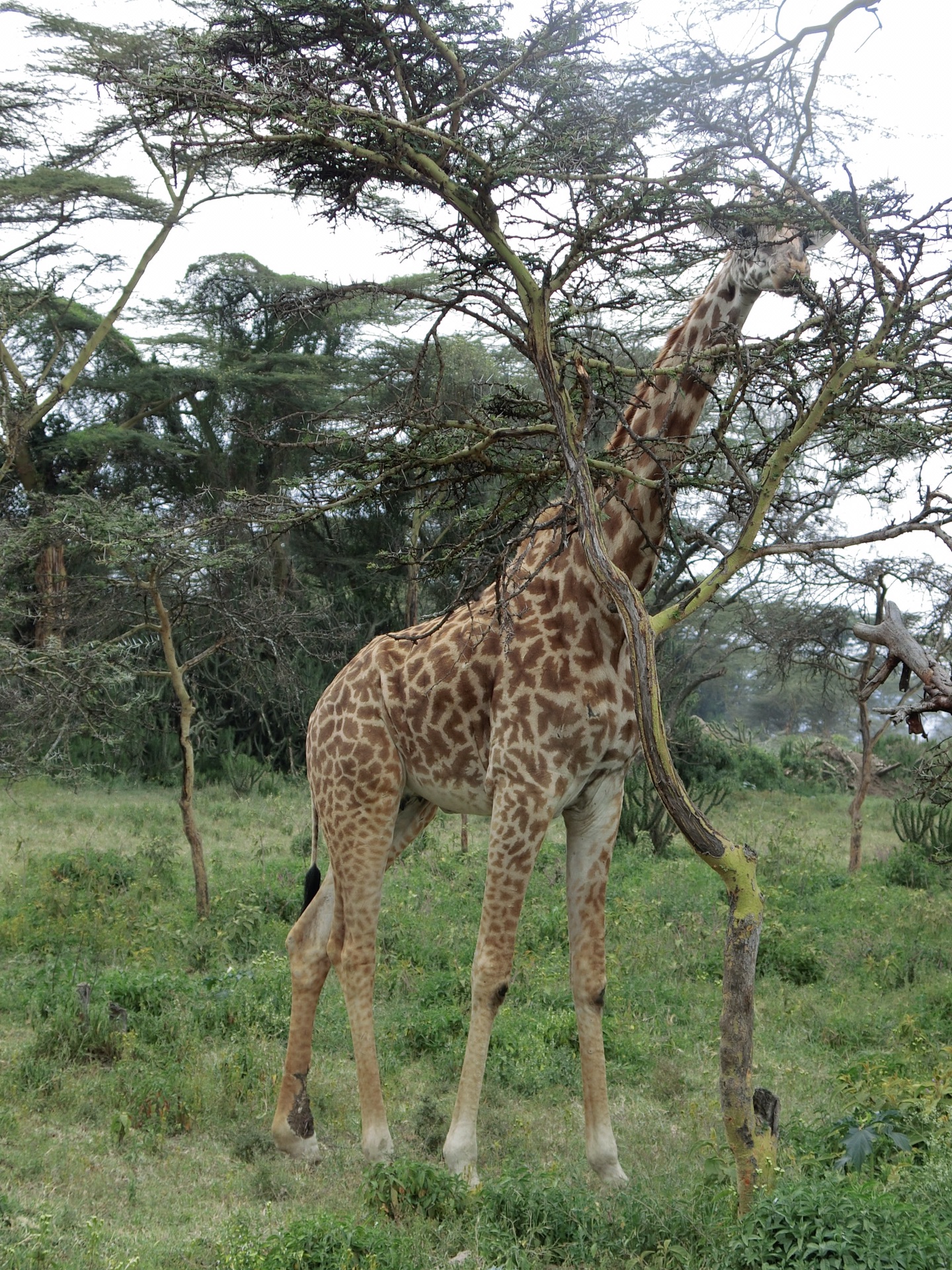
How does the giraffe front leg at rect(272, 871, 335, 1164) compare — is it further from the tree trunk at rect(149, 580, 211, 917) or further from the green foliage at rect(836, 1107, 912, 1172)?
the tree trunk at rect(149, 580, 211, 917)

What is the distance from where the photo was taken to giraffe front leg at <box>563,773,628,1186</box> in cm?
493

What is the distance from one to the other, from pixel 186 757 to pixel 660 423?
569cm

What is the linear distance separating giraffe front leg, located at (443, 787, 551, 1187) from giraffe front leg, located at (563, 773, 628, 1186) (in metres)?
0.28

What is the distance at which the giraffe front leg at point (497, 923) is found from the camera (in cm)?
491

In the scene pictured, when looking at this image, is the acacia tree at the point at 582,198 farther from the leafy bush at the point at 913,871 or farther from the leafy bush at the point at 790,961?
the leafy bush at the point at 913,871

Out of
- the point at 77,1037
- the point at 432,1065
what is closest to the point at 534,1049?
the point at 432,1065

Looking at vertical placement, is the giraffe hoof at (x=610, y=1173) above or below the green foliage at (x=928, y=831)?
below

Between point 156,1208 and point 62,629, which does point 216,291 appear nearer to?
point 62,629

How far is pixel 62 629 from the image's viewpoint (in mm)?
12219

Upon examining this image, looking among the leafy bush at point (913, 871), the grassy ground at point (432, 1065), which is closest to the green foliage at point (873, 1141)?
the grassy ground at point (432, 1065)

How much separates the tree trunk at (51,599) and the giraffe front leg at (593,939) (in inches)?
219

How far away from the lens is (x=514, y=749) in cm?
509

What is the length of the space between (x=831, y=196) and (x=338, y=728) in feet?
10.9

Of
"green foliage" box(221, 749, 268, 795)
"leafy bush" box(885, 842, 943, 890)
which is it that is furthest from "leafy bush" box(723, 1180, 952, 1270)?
"green foliage" box(221, 749, 268, 795)
